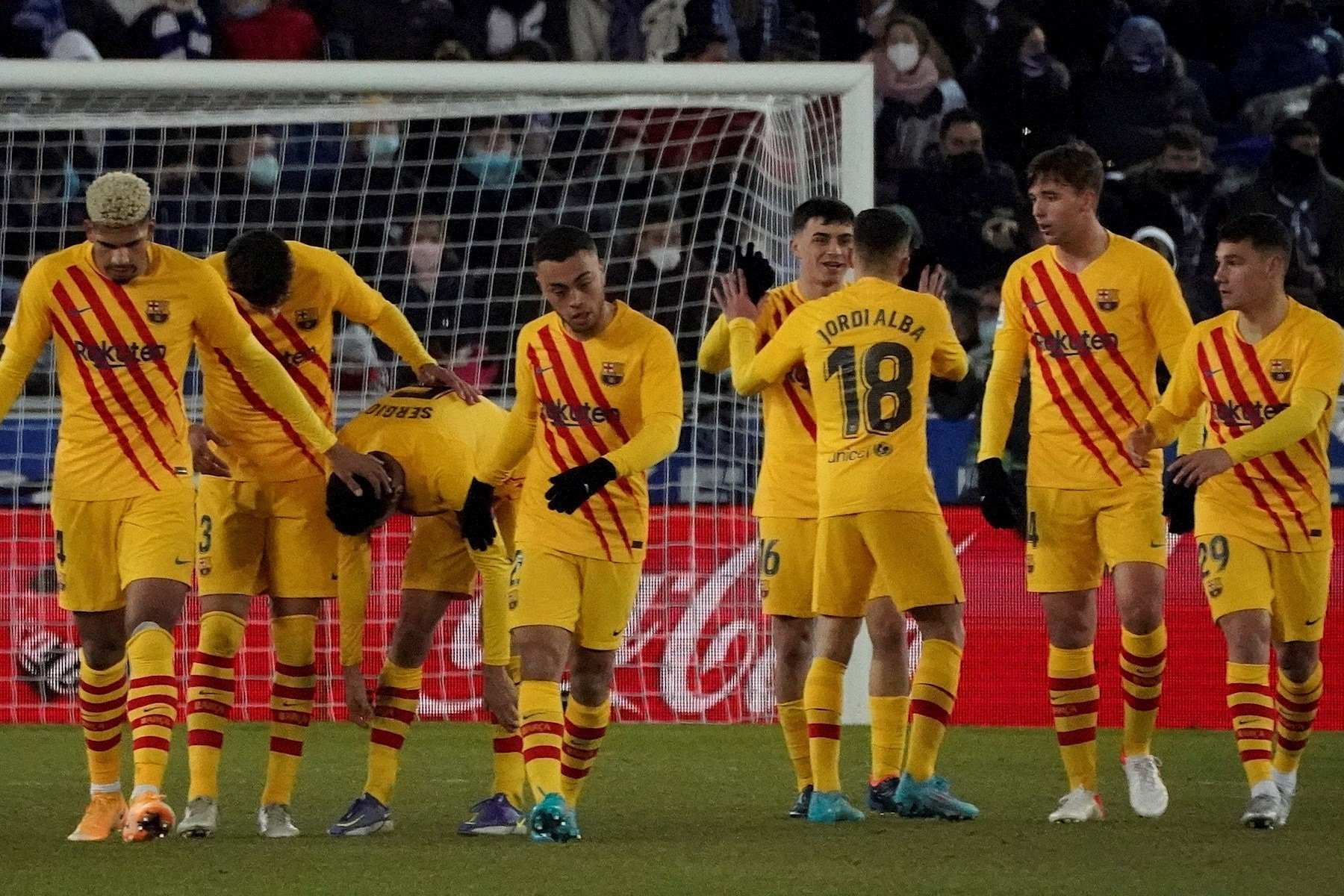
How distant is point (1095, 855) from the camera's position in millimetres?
6043

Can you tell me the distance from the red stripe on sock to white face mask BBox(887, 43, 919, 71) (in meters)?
8.61

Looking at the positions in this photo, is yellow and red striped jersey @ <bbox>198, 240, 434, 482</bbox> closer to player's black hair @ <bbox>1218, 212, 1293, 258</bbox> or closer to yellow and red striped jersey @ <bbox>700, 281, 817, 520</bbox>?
yellow and red striped jersey @ <bbox>700, 281, 817, 520</bbox>

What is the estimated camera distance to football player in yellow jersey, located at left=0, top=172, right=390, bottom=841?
21.2 feet

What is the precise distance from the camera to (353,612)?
7.34m

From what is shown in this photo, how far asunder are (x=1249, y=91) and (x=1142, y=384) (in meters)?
7.90

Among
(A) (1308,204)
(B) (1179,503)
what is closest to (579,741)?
(B) (1179,503)

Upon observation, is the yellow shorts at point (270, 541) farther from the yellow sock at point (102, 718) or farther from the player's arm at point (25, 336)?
Answer: the player's arm at point (25, 336)

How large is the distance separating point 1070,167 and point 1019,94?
Result: 7.30 metres

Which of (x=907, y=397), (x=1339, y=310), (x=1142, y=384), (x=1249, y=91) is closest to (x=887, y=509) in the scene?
(x=907, y=397)

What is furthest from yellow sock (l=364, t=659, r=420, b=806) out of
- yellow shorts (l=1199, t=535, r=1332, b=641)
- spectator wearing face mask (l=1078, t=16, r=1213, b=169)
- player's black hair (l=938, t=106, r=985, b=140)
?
spectator wearing face mask (l=1078, t=16, r=1213, b=169)

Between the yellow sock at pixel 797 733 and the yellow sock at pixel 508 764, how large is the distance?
0.93 m

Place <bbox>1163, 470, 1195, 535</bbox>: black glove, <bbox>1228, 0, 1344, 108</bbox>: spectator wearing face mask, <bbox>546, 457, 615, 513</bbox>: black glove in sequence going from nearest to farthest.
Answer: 1. <bbox>546, 457, 615, 513</bbox>: black glove
2. <bbox>1163, 470, 1195, 535</bbox>: black glove
3. <bbox>1228, 0, 1344, 108</bbox>: spectator wearing face mask

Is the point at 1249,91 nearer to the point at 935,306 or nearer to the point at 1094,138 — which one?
the point at 1094,138

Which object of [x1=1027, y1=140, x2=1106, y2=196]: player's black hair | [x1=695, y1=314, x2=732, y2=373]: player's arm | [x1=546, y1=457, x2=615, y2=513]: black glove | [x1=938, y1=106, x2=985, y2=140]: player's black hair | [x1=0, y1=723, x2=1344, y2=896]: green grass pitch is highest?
[x1=938, y1=106, x2=985, y2=140]: player's black hair
